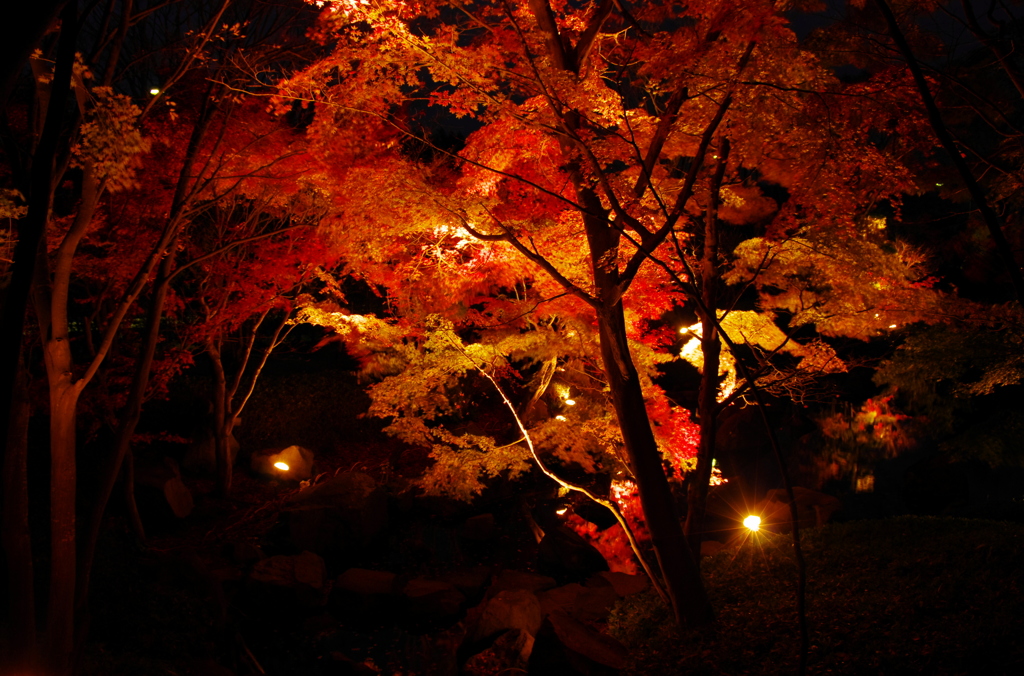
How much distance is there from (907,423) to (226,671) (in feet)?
62.8

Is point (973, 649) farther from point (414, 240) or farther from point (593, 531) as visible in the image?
point (593, 531)

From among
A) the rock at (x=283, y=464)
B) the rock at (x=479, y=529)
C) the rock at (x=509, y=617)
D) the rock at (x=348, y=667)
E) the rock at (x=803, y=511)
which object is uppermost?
the rock at (x=803, y=511)

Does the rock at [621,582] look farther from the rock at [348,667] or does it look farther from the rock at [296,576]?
the rock at [296,576]

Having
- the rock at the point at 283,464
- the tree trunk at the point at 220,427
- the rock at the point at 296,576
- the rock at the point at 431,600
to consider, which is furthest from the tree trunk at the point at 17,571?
the rock at the point at 283,464

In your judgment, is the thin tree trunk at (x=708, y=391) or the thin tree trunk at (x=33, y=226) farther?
the thin tree trunk at (x=708, y=391)

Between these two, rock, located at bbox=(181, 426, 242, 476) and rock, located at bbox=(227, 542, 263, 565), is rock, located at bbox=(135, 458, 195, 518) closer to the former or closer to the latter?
rock, located at bbox=(181, 426, 242, 476)

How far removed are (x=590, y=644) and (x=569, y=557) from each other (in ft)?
11.1

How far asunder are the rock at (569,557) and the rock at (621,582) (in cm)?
45

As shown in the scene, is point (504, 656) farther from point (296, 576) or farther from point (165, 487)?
point (165, 487)

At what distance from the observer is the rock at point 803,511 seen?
31.7ft

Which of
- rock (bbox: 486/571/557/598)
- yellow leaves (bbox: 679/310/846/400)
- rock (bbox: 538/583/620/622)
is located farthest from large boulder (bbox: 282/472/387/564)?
yellow leaves (bbox: 679/310/846/400)

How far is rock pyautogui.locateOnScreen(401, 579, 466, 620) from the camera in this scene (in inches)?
301

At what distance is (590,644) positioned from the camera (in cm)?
566

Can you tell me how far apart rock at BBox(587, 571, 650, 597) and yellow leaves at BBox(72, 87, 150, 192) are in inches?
297
